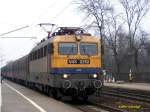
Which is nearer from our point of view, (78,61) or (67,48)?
(78,61)

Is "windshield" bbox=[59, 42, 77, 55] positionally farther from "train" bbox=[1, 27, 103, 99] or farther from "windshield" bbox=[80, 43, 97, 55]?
"windshield" bbox=[80, 43, 97, 55]

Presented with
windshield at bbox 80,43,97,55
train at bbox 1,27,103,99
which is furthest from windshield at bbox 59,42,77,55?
windshield at bbox 80,43,97,55

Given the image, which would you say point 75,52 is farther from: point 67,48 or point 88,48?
point 88,48

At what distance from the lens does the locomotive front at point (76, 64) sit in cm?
2281

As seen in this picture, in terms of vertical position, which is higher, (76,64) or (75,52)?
(75,52)

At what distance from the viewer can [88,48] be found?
77.8ft

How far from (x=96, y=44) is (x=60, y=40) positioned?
1847 millimetres

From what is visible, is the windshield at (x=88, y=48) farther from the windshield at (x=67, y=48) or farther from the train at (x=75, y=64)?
the windshield at (x=67, y=48)

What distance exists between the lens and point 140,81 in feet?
184

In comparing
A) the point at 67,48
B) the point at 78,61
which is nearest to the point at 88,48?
the point at 78,61

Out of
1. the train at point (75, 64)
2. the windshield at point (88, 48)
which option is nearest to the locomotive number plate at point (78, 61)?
the train at point (75, 64)

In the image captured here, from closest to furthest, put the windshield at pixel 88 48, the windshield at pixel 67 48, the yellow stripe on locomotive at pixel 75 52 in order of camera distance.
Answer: the yellow stripe on locomotive at pixel 75 52, the windshield at pixel 67 48, the windshield at pixel 88 48

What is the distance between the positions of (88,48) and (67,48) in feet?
3.48

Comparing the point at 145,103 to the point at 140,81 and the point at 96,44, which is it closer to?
the point at 96,44
